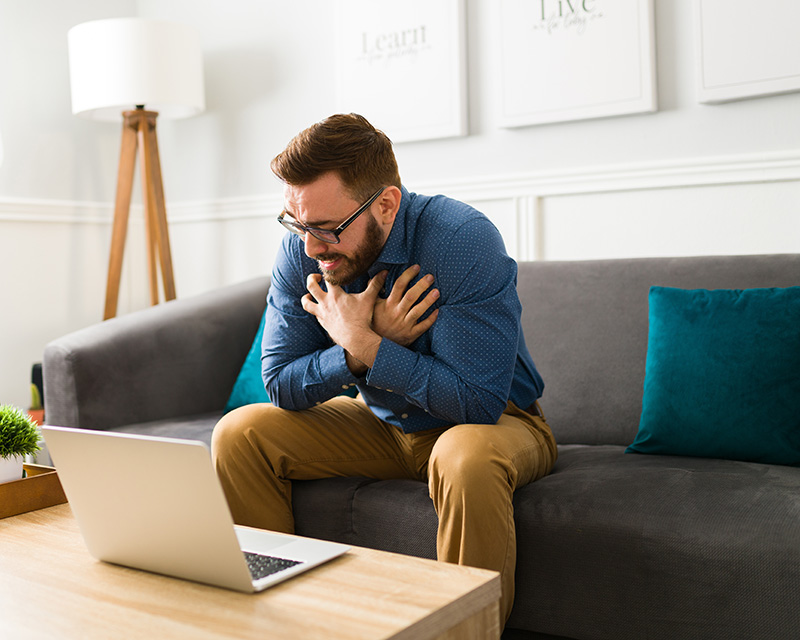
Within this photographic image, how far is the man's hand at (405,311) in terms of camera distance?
1.63 metres

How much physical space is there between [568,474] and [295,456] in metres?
0.53

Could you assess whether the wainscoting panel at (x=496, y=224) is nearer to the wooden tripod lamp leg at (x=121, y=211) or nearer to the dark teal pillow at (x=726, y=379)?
the wooden tripod lamp leg at (x=121, y=211)

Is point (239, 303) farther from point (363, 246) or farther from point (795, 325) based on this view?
point (795, 325)

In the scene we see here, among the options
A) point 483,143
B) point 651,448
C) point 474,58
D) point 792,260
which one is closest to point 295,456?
point 651,448

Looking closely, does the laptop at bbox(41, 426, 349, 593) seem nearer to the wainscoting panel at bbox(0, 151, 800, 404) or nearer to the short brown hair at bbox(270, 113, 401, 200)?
the short brown hair at bbox(270, 113, 401, 200)

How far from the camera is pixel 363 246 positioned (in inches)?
65.1

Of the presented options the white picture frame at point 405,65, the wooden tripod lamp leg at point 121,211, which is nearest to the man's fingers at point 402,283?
the white picture frame at point 405,65

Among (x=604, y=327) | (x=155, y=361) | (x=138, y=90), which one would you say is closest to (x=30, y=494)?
(x=155, y=361)

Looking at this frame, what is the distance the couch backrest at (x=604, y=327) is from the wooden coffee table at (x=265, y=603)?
1.02 meters

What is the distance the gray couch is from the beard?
0.41 metres

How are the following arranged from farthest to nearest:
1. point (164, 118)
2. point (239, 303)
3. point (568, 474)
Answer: point (164, 118) < point (239, 303) < point (568, 474)

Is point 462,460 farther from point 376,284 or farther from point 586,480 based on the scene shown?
point 376,284

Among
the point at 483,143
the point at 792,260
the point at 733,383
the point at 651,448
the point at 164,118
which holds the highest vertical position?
the point at 164,118

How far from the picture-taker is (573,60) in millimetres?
2459
